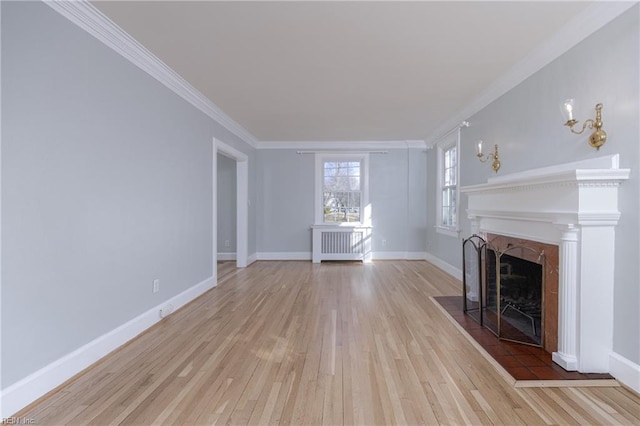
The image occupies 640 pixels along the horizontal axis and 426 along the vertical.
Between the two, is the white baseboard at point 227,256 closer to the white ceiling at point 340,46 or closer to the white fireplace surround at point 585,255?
the white ceiling at point 340,46

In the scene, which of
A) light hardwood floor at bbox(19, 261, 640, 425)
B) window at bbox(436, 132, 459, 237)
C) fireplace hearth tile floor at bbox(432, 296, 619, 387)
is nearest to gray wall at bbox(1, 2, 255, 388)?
light hardwood floor at bbox(19, 261, 640, 425)

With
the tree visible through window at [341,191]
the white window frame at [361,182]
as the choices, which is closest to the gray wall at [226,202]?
the white window frame at [361,182]

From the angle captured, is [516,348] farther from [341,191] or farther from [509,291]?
[341,191]

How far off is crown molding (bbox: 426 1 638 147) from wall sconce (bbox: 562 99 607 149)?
1.82 feet

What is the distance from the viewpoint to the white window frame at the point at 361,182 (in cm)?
632

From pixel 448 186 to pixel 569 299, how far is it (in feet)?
11.2

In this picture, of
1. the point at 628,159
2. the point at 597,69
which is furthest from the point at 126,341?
the point at 597,69

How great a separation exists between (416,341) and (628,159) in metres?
1.89

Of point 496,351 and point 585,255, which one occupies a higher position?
point 585,255

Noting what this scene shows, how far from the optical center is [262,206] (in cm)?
647

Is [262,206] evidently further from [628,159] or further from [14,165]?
[628,159]

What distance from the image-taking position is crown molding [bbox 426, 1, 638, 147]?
1.99 meters

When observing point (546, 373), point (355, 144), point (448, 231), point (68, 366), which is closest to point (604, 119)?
point (546, 373)

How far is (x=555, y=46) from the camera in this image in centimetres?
246
